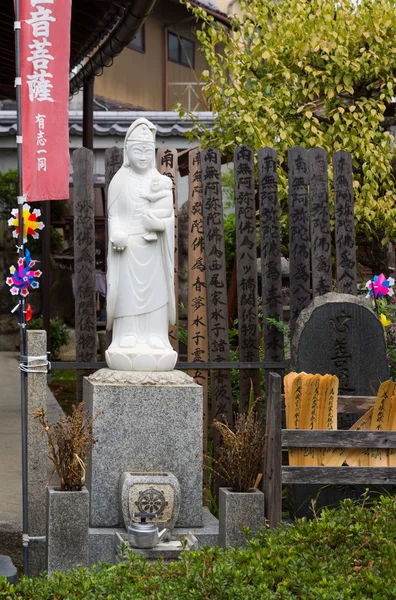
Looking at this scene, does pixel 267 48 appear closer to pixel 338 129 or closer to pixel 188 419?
pixel 338 129

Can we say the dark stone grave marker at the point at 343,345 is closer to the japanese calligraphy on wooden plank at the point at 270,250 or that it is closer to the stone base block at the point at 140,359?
the japanese calligraphy on wooden plank at the point at 270,250

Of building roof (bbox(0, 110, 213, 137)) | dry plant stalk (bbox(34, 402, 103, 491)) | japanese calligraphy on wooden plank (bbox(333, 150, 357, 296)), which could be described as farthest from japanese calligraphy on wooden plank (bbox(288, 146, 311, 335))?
building roof (bbox(0, 110, 213, 137))

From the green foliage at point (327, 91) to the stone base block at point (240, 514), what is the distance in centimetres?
638

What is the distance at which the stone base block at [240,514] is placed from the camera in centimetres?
646

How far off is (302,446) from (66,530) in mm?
1608

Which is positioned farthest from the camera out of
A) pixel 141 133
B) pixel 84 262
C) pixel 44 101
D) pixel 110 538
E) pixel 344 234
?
pixel 344 234

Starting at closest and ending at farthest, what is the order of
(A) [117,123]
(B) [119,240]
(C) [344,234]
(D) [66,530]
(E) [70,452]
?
(D) [66,530] → (E) [70,452] → (B) [119,240] → (C) [344,234] → (A) [117,123]

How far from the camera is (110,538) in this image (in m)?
6.89

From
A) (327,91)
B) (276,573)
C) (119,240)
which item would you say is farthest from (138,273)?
(327,91)

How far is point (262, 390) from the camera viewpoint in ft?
29.6

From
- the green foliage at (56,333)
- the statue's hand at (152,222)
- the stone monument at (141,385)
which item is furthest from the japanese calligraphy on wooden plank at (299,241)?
the green foliage at (56,333)

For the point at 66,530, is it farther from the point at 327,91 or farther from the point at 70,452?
the point at 327,91

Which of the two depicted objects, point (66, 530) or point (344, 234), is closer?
point (66, 530)

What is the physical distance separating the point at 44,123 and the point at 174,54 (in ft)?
51.4
